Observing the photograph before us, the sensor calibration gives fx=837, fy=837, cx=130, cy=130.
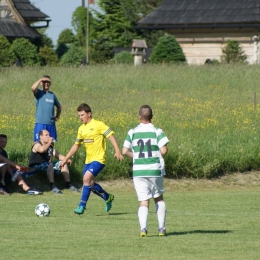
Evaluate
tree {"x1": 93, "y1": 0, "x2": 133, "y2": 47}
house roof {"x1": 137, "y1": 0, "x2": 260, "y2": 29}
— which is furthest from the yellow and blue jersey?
tree {"x1": 93, "y1": 0, "x2": 133, "y2": 47}

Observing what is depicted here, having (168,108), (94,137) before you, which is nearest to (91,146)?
(94,137)

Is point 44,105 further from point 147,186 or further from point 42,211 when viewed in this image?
point 147,186

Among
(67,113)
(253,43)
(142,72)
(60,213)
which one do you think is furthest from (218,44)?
(60,213)

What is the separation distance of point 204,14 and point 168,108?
107 feet

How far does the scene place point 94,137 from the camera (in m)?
12.9

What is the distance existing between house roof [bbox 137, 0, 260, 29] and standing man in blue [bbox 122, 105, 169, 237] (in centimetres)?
4558

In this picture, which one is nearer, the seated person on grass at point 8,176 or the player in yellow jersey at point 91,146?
the player in yellow jersey at point 91,146

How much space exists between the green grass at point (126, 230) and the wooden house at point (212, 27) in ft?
131

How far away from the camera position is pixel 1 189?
53.7ft

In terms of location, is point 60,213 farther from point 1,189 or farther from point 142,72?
point 142,72

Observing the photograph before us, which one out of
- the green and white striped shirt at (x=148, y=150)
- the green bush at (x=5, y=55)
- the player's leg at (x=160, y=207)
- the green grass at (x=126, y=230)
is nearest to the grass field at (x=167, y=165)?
the green grass at (x=126, y=230)

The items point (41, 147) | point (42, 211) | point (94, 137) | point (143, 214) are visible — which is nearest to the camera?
point (143, 214)

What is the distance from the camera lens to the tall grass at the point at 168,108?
64.1 feet

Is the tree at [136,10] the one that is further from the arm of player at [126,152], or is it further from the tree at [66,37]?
the arm of player at [126,152]
